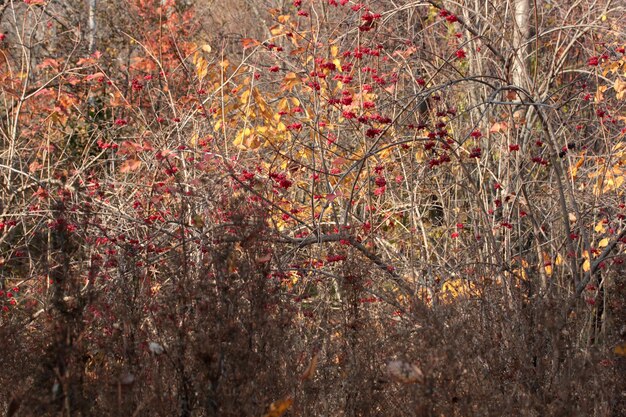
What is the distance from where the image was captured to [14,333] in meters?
3.77

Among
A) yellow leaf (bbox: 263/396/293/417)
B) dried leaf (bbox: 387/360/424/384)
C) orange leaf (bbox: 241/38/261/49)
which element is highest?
orange leaf (bbox: 241/38/261/49)

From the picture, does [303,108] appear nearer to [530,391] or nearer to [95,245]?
[95,245]

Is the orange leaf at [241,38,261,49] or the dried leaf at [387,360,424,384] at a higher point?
the orange leaf at [241,38,261,49]

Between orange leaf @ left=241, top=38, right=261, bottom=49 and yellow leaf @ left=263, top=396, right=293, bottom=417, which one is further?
orange leaf @ left=241, top=38, right=261, bottom=49

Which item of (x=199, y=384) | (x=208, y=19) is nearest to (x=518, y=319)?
(x=199, y=384)

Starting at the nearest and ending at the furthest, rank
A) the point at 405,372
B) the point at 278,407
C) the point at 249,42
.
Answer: the point at 405,372
the point at 278,407
the point at 249,42

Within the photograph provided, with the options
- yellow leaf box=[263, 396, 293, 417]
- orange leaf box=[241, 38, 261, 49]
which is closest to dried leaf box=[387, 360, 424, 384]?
yellow leaf box=[263, 396, 293, 417]

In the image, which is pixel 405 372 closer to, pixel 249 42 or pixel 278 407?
pixel 278 407

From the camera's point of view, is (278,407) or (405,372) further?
(278,407)

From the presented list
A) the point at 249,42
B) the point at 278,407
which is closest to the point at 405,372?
the point at 278,407

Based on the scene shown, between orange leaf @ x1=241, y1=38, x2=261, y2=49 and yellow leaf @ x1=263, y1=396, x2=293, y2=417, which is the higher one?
orange leaf @ x1=241, y1=38, x2=261, y2=49

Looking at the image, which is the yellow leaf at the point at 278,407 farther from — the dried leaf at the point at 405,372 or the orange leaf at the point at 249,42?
the orange leaf at the point at 249,42

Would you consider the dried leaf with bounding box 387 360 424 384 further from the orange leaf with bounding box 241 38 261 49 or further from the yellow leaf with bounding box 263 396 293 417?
the orange leaf with bounding box 241 38 261 49

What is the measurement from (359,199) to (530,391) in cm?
273
